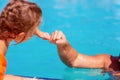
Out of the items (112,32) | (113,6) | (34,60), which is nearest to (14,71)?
(34,60)

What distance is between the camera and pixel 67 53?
2059mm

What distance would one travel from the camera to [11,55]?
8.32ft

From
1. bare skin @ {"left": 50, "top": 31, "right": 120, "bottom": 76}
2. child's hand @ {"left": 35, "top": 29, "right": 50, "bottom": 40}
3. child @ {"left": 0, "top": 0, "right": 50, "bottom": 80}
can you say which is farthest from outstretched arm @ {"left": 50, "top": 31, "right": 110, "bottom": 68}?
child @ {"left": 0, "top": 0, "right": 50, "bottom": 80}

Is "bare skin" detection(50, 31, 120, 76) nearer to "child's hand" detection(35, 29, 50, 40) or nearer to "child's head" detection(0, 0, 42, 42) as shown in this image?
"child's hand" detection(35, 29, 50, 40)

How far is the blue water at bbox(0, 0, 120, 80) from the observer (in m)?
2.34

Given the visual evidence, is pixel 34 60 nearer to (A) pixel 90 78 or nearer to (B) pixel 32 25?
(A) pixel 90 78

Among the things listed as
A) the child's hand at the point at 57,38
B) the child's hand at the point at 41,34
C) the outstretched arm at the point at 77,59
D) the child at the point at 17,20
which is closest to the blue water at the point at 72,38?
the outstretched arm at the point at 77,59

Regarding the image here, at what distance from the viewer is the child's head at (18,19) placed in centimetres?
142

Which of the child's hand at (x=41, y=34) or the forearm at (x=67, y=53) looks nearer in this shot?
the child's hand at (x=41, y=34)

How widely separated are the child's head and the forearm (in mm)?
582

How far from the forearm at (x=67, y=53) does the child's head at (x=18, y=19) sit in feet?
1.91

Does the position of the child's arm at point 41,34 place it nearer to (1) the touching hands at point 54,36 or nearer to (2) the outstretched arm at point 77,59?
(1) the touching hands at point 54,36

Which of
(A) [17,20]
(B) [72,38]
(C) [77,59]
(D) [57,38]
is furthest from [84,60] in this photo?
(A) [17,20]

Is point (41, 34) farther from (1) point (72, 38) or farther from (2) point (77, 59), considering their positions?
(1) point (72, 38)
